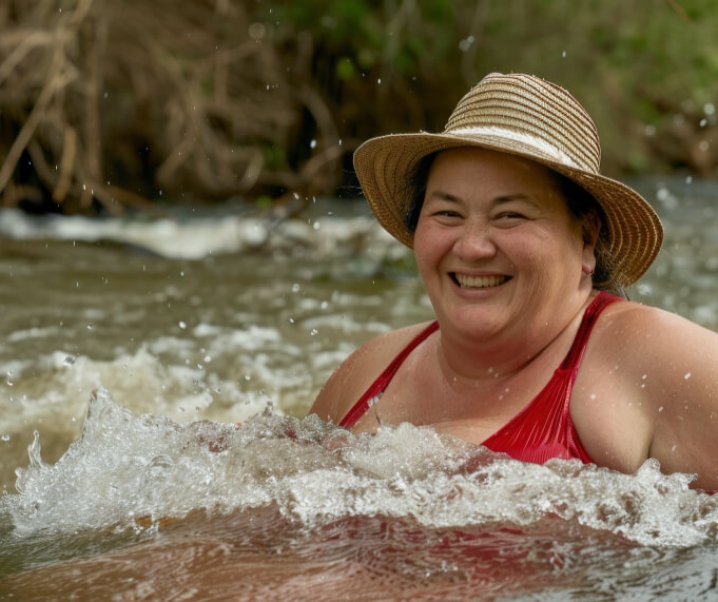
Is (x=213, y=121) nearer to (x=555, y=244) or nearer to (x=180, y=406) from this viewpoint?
(x=180, y=406)

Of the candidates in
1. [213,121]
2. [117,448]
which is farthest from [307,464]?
[213,121]

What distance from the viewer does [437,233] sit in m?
2.77

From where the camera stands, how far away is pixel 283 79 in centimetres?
946

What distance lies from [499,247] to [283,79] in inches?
278

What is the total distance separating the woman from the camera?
100 inches

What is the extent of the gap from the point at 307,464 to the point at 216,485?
0.24 m

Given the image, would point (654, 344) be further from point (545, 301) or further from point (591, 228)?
point (591, 228)

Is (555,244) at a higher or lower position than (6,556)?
higher

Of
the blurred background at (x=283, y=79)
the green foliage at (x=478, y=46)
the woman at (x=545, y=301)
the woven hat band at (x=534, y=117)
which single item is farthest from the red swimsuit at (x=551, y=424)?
the green foliage at (x=478, y=46)

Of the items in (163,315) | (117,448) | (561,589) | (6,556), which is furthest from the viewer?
(163,315)

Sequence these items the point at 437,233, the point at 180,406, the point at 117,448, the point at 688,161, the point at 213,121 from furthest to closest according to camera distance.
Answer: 1. the point at 688,161
2. the point at 213,121
3. the point at 180,406
4. the point at 117,448
5. the point at 437,233

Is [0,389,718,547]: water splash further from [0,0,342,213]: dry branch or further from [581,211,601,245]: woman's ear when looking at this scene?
[0,0,342,213]: dry branch

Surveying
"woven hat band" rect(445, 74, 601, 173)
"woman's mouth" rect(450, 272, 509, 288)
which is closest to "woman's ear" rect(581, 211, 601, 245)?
"woven hat band" rect(445, 74, 601, 173)

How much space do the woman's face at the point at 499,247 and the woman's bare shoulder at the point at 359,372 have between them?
491 mm
